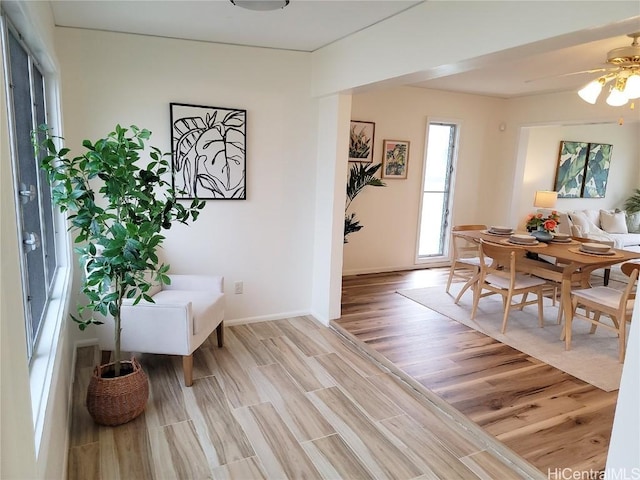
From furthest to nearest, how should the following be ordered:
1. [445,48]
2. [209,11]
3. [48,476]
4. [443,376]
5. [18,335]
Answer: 1. [443,376]
2. [209,11]
3. [445,48]
4. [48,476]
5. [18,335]

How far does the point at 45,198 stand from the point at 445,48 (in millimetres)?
2430

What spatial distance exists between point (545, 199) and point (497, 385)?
4.20 meters

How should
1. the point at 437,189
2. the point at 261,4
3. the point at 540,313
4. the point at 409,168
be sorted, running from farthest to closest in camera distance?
1. the point at 437,189
2. the point at 409,168
3. the point at 540,313
4. the point at 261,4

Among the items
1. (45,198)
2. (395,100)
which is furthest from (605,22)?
(395,100)

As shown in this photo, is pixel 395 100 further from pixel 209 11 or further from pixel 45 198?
pixel 45 198

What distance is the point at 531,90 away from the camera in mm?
5449

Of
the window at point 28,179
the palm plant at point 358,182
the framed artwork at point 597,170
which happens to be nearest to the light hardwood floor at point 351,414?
the window at point 28,179

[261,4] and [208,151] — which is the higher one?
[261,4]

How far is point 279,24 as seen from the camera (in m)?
3.00

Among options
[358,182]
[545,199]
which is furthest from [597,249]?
[545,199]

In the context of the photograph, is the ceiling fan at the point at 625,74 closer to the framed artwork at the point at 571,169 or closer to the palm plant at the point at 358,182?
the palm plant at the point at 358,182

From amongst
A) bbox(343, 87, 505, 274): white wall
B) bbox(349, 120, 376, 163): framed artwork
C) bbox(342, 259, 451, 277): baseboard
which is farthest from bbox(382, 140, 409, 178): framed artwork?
bbox(342, 259, 451, 277): baseboard

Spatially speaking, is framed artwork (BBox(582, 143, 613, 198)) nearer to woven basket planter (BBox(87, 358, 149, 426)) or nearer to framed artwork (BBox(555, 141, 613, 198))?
framed artwork (BBox(555, 141, 613, 198))

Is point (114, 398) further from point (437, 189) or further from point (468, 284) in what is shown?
point (437, 189)
